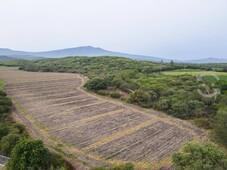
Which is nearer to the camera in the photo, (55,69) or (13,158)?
(13,158)

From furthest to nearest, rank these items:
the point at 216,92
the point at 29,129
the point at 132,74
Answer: the point at 132,74, the point at 216,92, the point at 29,129

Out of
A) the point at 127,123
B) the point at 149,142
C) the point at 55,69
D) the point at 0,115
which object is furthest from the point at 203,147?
the point at 55,69

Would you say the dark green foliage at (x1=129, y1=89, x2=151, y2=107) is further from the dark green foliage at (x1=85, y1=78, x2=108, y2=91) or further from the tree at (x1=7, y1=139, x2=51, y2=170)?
the tree at (x1=7, y1=139, x2=51, y2=170)

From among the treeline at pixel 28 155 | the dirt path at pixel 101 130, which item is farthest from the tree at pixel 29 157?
the dirt path at pixel 101 130

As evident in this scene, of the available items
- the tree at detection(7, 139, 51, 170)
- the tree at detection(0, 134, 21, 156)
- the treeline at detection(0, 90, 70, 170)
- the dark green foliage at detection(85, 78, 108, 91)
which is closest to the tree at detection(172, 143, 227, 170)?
the treeline at detection(0, 90, 70, 170)

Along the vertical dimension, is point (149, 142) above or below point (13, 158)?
below

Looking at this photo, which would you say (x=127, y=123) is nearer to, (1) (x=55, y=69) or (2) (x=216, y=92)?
(2) (x=216, y=92)

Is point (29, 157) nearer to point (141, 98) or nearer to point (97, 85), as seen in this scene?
point (141, 98)
